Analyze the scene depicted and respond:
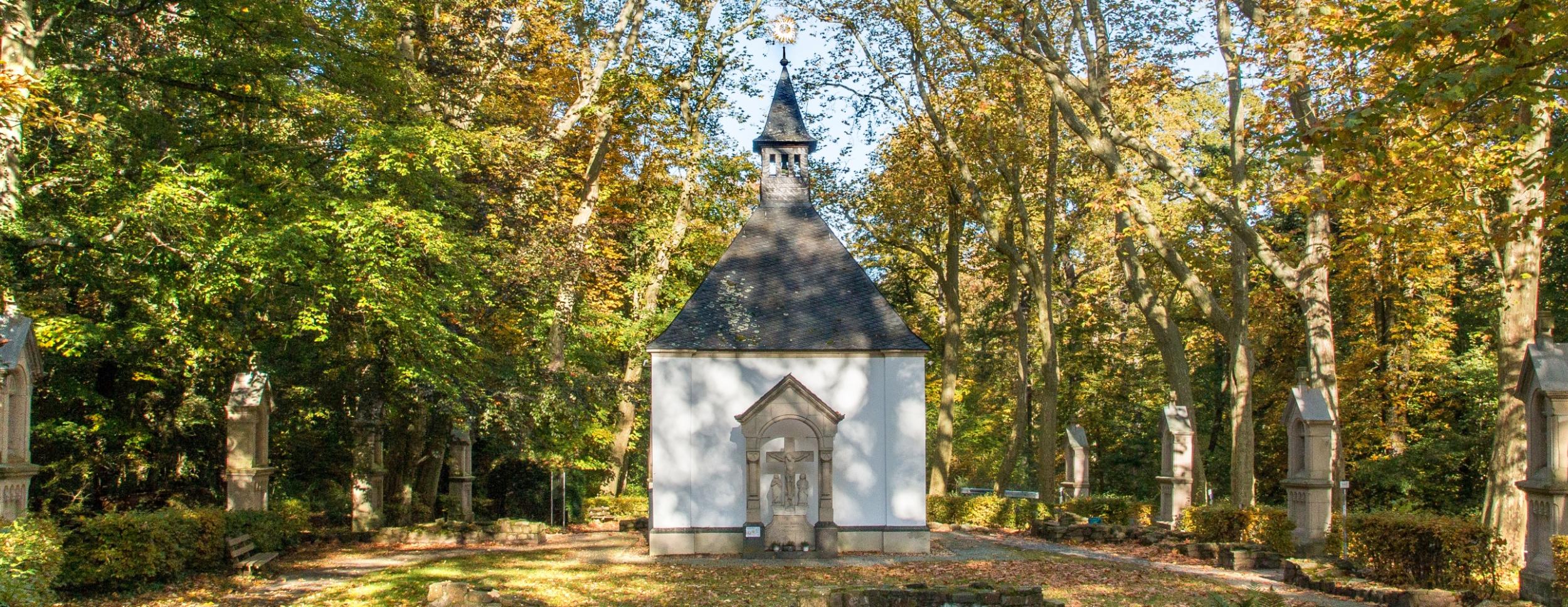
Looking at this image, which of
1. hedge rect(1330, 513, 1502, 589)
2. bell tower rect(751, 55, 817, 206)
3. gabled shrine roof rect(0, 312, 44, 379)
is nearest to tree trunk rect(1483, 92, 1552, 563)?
hedge rect(1330, 513, 1502, 589)

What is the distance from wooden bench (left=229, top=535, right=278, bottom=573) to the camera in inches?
679

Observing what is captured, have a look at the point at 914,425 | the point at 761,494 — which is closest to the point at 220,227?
the point at 761,494

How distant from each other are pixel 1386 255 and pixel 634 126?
16.8m

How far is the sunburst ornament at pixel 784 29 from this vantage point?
1197 inches

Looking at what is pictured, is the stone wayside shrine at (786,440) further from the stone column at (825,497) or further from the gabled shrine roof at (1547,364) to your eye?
the gabled shrine roof at (1547,364)

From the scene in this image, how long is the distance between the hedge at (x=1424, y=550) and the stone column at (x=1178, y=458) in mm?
8977

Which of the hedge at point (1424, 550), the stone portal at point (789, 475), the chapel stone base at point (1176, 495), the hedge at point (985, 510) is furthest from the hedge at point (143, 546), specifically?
the chapel stone base at point (1176, 495)

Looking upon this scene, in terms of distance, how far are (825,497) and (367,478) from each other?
30.3 feet

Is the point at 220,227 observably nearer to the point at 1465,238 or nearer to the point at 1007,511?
the point at 1007,511

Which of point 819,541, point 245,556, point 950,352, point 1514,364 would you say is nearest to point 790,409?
point 819,541

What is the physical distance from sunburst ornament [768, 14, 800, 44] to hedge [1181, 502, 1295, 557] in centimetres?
1461

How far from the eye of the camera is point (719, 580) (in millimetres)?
17625

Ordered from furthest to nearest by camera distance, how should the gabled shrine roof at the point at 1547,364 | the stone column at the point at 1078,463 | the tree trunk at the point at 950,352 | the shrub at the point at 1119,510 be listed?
the tree trunk at the point at 950,352, the stone column at the point at 1078,463, the shrub at the point at 1119,510, the gabled shrine roof at the point at 1547,364

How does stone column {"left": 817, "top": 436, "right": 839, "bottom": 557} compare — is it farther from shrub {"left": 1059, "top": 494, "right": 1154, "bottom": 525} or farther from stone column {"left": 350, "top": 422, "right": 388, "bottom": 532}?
stone column {"left": 350, "top": 422, "right": 388, "bottom": 532}
